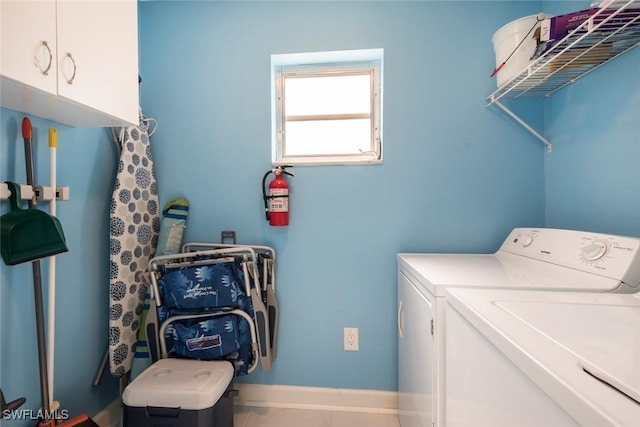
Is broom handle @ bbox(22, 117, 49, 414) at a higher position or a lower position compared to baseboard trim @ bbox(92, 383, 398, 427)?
higher

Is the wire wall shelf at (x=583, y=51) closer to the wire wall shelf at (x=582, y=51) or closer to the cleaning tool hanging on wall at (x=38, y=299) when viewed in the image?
the wire wall shelf at (x=582, y=51)

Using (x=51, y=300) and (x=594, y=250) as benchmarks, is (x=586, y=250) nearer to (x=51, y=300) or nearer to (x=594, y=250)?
(x=594, y=250)

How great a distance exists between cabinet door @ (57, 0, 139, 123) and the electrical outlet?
156 centimetres

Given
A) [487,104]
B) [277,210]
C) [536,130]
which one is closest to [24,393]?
[277,210]

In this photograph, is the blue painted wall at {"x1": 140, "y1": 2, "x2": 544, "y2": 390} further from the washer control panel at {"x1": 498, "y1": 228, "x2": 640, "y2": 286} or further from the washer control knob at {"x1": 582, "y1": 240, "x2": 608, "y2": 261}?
the washer control knob at {"x1": 582, "y1": 240, "x2": 608, "y2": 261}

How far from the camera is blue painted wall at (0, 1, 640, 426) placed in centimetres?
159

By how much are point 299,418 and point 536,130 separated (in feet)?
6.89

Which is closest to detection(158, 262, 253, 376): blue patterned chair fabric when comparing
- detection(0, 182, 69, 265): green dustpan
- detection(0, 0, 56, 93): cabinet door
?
detection(0, 182, 69, 265): green dustpan

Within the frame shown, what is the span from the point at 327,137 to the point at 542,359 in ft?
5.39

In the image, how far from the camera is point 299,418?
1587 millimetres

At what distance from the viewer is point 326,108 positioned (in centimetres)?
188

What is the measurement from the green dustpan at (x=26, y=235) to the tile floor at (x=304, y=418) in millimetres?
1283

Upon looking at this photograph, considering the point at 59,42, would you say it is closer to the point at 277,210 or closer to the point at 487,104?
the point at 277,210

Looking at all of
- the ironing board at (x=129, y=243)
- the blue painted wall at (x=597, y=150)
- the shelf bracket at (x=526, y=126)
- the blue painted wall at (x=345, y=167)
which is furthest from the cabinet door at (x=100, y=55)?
the blue painted wall at (x=597, y=150)
